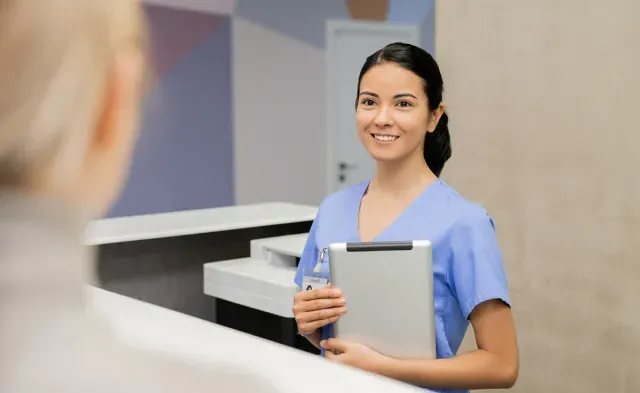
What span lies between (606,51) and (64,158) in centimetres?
184

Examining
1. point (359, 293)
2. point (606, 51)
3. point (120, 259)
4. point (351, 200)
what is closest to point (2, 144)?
point (359, 293)

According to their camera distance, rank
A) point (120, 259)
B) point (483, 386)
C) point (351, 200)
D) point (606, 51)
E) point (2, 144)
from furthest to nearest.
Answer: point (120, 259) < point (606, 51) < point (351, 200) < point (483, 386) < point (2, 144)

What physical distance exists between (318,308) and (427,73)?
0.40 m

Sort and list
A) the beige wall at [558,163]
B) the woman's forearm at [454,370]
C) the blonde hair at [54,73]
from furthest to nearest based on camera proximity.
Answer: the beige wall at [558,163], the woman's forearm at [454,370], the blonde hair at [54,73]

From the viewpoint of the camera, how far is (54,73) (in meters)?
0.19

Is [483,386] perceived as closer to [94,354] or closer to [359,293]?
[359,293]

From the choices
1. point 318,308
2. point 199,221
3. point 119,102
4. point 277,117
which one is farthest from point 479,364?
point 277,117

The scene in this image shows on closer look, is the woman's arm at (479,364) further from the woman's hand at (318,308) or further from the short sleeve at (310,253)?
the short sleeve at (310,253)

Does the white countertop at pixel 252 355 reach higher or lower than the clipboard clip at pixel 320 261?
higher

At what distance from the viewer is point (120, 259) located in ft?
7.39

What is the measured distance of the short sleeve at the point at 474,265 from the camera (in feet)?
3.36

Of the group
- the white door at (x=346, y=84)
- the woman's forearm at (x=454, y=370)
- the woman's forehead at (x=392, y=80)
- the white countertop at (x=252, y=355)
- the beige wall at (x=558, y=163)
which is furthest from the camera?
the white door at (x=346, y=84)

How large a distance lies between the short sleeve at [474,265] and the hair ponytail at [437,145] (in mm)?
147

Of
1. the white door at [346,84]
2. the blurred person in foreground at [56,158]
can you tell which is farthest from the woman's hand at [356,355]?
the white door at [346,84]
